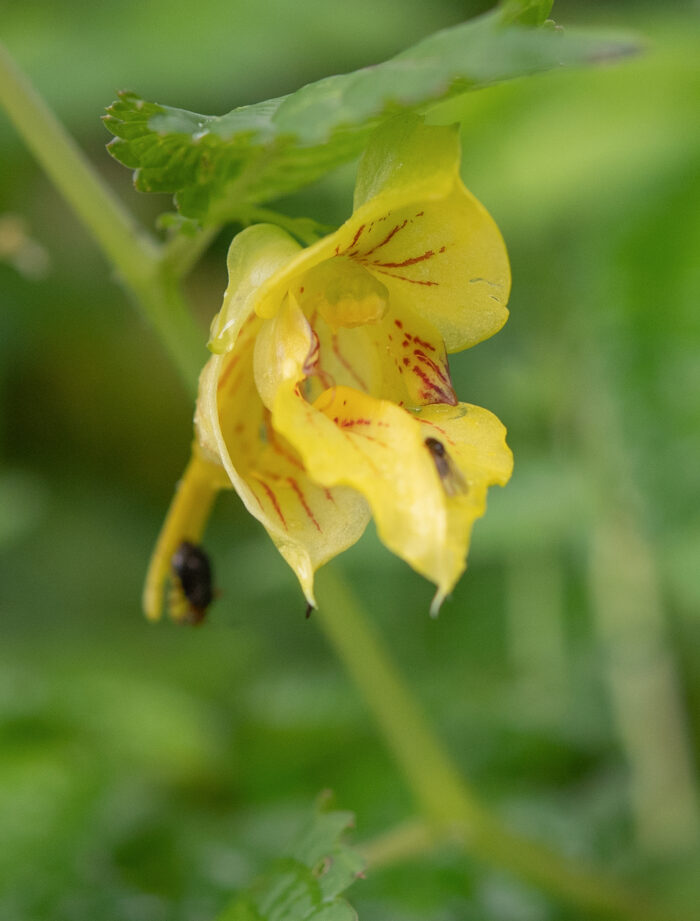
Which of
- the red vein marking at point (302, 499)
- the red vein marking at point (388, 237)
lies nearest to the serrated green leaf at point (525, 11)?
the red vein marking at point (388, 237)

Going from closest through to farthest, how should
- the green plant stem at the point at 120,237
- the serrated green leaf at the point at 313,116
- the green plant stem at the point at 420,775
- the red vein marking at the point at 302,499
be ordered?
the serrated green leaf at the point at 313,116
the red vein marking at the point at 302,499
the green plant stem at the point at 120,237
the green plant stem at the point at 420,775

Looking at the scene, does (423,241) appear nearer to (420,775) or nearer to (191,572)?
(191,572)

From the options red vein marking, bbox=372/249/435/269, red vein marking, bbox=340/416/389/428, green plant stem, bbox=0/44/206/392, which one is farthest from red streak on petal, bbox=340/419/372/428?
green plant stem, bbox=0/44/206/392

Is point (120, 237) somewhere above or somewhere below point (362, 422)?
above

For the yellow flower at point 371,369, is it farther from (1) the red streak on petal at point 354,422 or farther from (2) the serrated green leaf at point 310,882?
(2) the serrated green leaf at point 310,882

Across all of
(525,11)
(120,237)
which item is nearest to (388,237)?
(525,11)

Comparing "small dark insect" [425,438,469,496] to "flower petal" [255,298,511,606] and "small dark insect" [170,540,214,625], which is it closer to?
"flower petal" [255,298,511,606]
